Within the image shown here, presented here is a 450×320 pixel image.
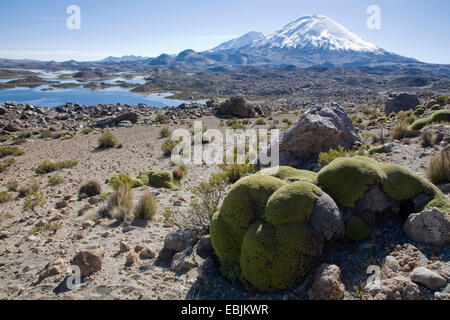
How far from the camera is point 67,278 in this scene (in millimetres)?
3787

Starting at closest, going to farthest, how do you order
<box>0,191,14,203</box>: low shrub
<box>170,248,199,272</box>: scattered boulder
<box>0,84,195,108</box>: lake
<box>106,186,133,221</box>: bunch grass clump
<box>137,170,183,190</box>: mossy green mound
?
<box>170,248,199,272</box>: scattered boulder, <box>106,186,133,221</box>: bunch grass clump, <box>0,191,14,203</box>: low shrub, <box>137,170,183,190</box>: mossy green mound, <box>0,84,195,108</box>: lake

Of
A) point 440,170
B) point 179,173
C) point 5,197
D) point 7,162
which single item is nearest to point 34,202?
point 5,197

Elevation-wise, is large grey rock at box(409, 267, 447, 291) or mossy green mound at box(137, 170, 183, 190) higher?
large grey rock at box(409, 267, 447, 291)

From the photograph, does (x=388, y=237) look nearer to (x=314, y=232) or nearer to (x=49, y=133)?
(x=314, y=232)

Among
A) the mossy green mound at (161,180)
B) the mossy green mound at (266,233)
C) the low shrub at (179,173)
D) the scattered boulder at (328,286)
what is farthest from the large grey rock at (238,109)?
the scattered boulder at (328,286)

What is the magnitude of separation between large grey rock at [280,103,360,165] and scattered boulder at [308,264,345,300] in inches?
225

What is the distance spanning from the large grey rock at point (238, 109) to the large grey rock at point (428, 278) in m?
24.0

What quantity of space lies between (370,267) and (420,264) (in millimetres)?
550

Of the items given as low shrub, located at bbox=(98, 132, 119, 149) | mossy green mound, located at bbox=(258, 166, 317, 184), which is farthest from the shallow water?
mossy green mound, located at bbox=(258, 166, 317, 184)

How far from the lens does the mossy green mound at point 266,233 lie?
10.6 ft

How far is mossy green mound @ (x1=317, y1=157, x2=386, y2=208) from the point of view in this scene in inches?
159

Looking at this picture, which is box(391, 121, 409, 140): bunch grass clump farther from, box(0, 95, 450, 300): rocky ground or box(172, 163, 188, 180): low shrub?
box(172, 163, 188, 180): low shrub

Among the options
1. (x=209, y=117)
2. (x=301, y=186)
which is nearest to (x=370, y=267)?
(x=301, y=186)

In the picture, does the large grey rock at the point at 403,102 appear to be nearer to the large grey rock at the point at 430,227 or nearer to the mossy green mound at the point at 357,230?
the large grey rock at the point at 430,227
